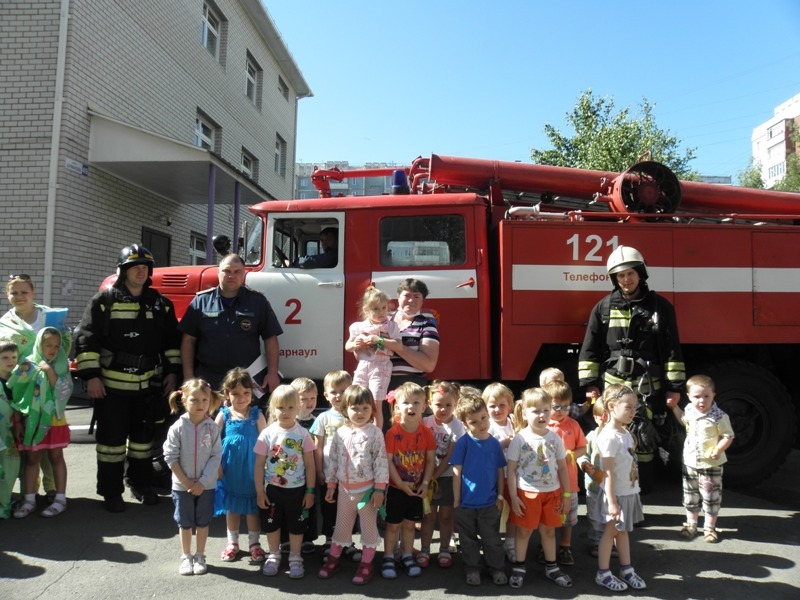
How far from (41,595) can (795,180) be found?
3133 cm

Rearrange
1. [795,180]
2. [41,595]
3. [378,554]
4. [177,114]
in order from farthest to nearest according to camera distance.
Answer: [795,180], [177,114], [378,554], [41,595]

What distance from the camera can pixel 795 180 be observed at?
26188mm

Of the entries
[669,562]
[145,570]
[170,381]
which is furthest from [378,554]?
[170,381]

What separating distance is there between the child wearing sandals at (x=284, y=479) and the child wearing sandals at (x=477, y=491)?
0.89 metres

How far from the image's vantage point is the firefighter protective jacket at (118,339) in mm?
4398

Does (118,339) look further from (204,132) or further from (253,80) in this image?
(253,80)

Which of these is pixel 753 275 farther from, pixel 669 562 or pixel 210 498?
pixel 210 498

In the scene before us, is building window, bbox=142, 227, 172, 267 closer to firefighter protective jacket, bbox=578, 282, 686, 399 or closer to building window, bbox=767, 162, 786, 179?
firefighter protective jacket, bbox=578, 282, 686, 399

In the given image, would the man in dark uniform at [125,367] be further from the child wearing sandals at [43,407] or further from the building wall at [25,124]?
the building wall at [25,124]


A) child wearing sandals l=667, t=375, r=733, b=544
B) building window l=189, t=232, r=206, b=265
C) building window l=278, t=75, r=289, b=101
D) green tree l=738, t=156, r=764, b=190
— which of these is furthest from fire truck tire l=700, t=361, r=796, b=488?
green tree l=738, t=156, r=764, b=190

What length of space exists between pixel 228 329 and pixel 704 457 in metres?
3.54

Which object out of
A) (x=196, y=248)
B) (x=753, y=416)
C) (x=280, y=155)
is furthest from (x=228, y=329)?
(x=280, y=155)

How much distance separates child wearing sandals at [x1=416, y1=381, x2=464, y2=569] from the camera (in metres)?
3.52

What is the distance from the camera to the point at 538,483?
3.32 metres
